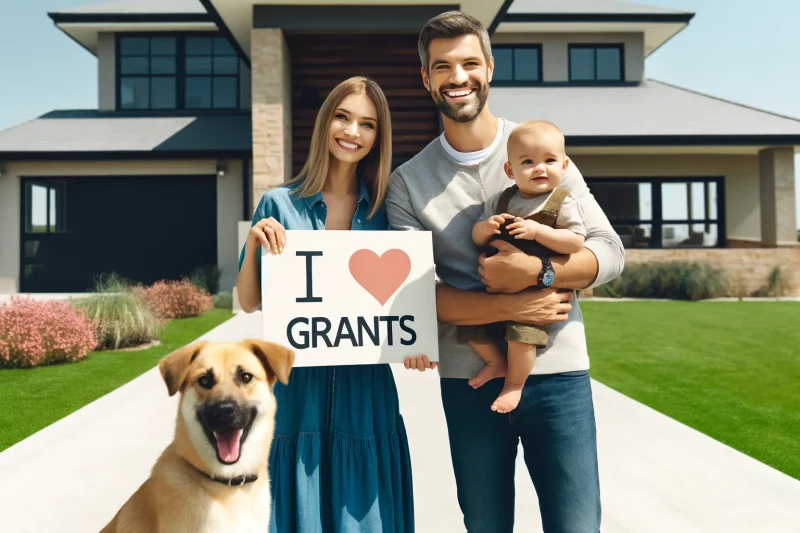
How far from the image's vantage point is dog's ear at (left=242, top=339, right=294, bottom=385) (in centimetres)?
231

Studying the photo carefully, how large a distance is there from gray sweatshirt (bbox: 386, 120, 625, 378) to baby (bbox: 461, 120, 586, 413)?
0.23 feet

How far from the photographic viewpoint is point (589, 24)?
2230cm

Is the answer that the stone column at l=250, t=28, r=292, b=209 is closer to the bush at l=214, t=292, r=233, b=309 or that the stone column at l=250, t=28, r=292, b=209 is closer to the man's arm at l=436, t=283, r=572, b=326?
the bush at l=214, t=292, r=233, b=309

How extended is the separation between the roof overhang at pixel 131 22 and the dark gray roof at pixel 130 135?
2954mm

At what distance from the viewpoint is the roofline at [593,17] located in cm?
2173

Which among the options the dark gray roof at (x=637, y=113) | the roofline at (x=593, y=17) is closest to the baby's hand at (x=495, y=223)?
the dark gray roof at (x=637, y=113)

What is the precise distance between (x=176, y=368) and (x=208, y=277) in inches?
663

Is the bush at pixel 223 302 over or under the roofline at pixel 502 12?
under

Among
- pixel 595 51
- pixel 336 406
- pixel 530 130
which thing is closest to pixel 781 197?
pixel 595 51

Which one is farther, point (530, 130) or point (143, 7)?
point (143, 7)

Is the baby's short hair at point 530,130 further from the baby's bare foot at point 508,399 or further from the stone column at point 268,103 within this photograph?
the stone column at point 268,103

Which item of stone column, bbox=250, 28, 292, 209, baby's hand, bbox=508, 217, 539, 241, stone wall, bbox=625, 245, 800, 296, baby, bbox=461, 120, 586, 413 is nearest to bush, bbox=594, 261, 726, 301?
stone wall, bbox=625, 245, 800, 296

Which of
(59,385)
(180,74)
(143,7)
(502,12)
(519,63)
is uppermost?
(143,7)

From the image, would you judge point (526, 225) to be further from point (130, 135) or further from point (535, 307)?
point (130, 135)
